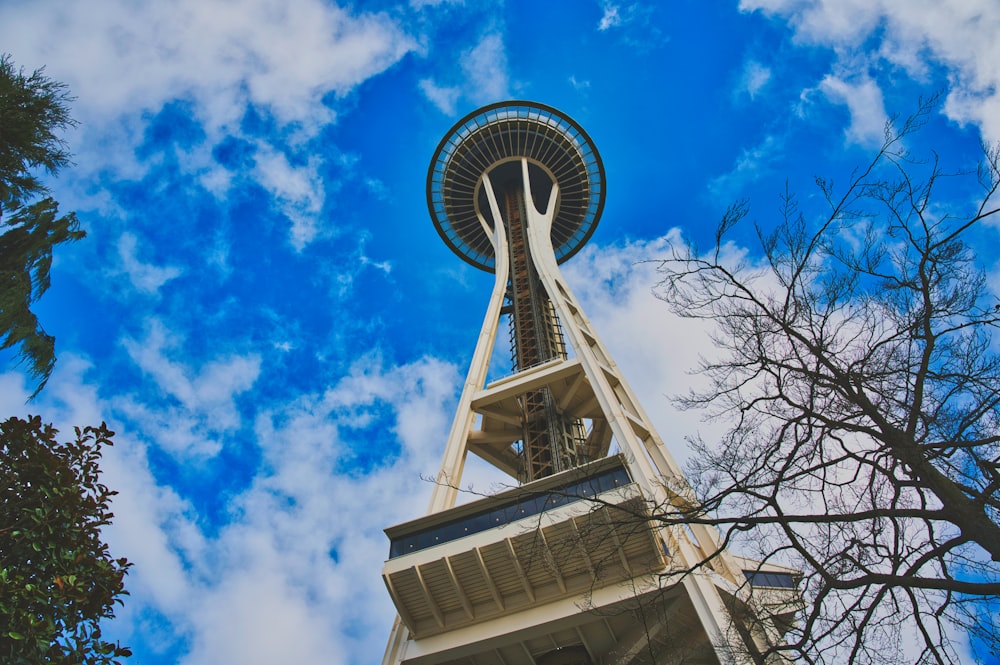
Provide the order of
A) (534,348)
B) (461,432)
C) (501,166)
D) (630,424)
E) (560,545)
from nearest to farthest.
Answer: (560,545) < (630,424) < (461,432) < (534,348) < (501,166)

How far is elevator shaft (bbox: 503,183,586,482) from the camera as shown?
23219 mm

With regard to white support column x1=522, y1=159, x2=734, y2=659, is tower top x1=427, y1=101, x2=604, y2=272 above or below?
above

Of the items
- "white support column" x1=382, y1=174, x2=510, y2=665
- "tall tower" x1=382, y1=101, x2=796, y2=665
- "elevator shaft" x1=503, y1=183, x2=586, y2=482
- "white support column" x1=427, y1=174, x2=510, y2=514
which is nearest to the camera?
"tall tower" x1=382, y1=101, x2=796, y2=665

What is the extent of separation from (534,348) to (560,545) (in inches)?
613

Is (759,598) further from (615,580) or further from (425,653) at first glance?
(425,653)

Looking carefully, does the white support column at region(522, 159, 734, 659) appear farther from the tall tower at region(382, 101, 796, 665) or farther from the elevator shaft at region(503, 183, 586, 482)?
the elevator shaft at region(503, 183, 586, 482)

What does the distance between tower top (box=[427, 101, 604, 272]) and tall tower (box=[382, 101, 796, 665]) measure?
9639 mm

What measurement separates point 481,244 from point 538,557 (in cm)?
3070

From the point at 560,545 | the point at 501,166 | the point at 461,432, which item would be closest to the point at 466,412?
the point at 461,432

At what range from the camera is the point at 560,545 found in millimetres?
14188

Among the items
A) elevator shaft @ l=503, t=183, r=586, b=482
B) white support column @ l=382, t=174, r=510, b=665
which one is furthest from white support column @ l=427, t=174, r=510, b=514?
elevator shaft @ l=503, t=183, r=586, b=482

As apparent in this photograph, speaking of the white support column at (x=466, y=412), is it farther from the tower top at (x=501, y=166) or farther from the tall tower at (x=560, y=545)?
the tower top at (x=501, y=166)

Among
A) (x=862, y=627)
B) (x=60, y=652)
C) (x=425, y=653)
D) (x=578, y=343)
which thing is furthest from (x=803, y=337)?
(x=578, y=343)

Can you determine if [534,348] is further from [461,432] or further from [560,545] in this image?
[560,545]
